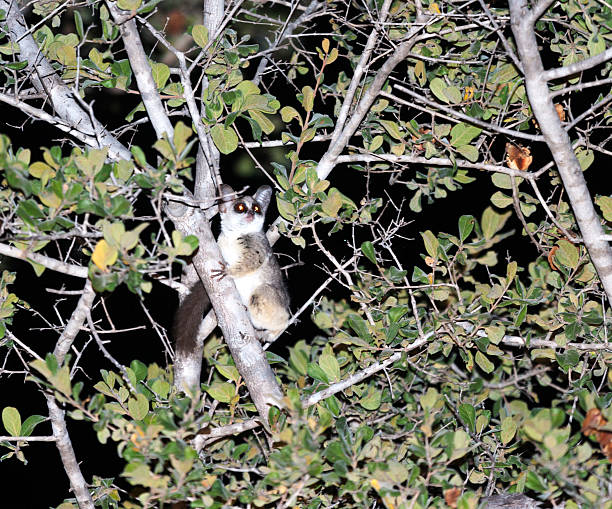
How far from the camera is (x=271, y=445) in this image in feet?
8.14

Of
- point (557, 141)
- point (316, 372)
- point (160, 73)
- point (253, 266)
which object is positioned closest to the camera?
point (557, 141)

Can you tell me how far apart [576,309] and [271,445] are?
50.4 inches

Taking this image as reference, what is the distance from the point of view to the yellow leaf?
5.82 feet

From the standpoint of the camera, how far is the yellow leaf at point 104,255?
1.78m

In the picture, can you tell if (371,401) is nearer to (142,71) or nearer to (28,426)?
(28,426)

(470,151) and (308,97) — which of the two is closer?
(470,151)

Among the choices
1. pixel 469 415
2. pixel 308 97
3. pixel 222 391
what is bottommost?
pixel 469 415

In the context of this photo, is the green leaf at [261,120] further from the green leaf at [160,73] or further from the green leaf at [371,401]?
the green leaf at [371,401]

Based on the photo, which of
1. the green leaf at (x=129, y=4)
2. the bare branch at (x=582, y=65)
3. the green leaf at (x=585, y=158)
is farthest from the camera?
the green leaf at (x=585, y=158)

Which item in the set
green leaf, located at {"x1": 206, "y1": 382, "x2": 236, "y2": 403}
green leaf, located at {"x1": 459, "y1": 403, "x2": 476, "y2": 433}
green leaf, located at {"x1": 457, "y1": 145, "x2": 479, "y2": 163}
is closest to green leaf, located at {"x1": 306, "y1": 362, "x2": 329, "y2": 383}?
green leaf, located at {"x1": 206, "y1": 382, "x2": 236, "y2": 403}

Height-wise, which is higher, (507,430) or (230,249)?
(230,249)

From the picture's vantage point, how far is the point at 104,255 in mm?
1780

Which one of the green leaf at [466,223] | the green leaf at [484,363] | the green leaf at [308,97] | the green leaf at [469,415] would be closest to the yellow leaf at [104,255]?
the green leaf at [308,97]

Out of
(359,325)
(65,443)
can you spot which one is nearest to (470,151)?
(359,325)
